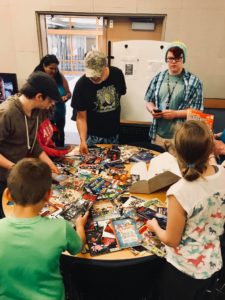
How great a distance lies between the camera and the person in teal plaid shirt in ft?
7.31

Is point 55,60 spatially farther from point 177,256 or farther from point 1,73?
point 177,256

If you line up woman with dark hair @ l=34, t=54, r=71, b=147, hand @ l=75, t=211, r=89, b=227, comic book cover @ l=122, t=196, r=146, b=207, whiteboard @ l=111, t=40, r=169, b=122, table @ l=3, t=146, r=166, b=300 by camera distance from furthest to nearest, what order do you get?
whiteboard @ l=111, t=40, r=169, b=122
woman with dark hair @ l=34, t=54, r=71, b=147
comic book cover @ l=122, t=196, r=146, b=207
hand @ l=75, t=211, r=89, b=227
table @ l=3, t=146, r=166, b=300

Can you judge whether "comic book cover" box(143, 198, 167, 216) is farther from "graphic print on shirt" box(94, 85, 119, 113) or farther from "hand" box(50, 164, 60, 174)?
"graphic print on shirt" box(94, 85, 119, 113)

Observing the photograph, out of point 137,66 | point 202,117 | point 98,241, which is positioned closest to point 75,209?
point 98,241

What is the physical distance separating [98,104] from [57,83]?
4.41 feet

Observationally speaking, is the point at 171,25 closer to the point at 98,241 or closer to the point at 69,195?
the point at 69,195

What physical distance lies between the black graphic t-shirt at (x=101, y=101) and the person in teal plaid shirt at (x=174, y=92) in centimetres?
37

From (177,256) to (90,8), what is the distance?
11.4 ft

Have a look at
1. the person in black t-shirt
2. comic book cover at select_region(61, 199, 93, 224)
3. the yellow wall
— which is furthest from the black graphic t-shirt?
the yellow wall

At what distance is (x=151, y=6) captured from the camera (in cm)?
339

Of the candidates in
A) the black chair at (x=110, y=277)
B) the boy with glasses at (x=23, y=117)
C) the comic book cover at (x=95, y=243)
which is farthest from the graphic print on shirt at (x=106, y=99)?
the black chair at (x=110, y=277)

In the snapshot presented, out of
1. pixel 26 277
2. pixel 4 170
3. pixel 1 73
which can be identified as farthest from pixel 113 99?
pixel 1 73

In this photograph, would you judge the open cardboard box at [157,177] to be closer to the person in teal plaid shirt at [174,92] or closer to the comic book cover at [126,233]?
the comic book cover at [126,233]

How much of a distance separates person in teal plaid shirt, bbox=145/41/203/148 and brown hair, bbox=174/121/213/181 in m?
Answer: 1.37
